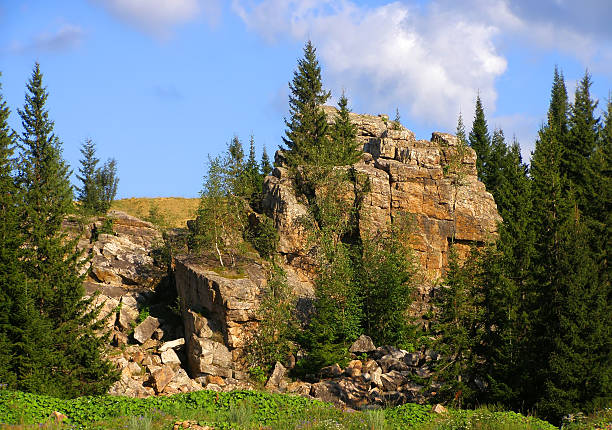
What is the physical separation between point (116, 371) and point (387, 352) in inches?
666

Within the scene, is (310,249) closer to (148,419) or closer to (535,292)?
(535,292)

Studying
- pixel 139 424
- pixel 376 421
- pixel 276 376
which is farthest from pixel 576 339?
pixel 139 424

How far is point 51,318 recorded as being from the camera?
35.1 m

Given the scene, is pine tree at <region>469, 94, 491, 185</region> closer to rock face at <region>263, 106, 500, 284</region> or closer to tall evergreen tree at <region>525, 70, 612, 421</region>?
rock face at <region>263, 106, 500, 284</region>

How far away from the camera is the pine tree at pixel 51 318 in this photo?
3247 cm

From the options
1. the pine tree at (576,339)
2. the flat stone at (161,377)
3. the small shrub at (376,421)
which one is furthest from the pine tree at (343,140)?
the small shrub at (376,421)

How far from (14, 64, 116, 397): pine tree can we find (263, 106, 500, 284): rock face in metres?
16.7

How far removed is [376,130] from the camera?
65.8m

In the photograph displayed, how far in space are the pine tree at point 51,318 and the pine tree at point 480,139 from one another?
48562 millimetres

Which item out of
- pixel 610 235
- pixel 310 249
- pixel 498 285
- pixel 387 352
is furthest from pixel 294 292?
pixel 610 235

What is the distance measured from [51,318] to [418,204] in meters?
29.9

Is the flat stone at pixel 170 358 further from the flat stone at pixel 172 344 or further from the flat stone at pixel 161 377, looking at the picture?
the flat stone at pixel 161 377

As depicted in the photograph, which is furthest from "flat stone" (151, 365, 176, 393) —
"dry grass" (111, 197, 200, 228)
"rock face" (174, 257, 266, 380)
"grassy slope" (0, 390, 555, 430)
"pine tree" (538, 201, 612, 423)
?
"dry grass" (111, 197, 200, 228)

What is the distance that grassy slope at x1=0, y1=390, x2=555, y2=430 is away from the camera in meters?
21.3
